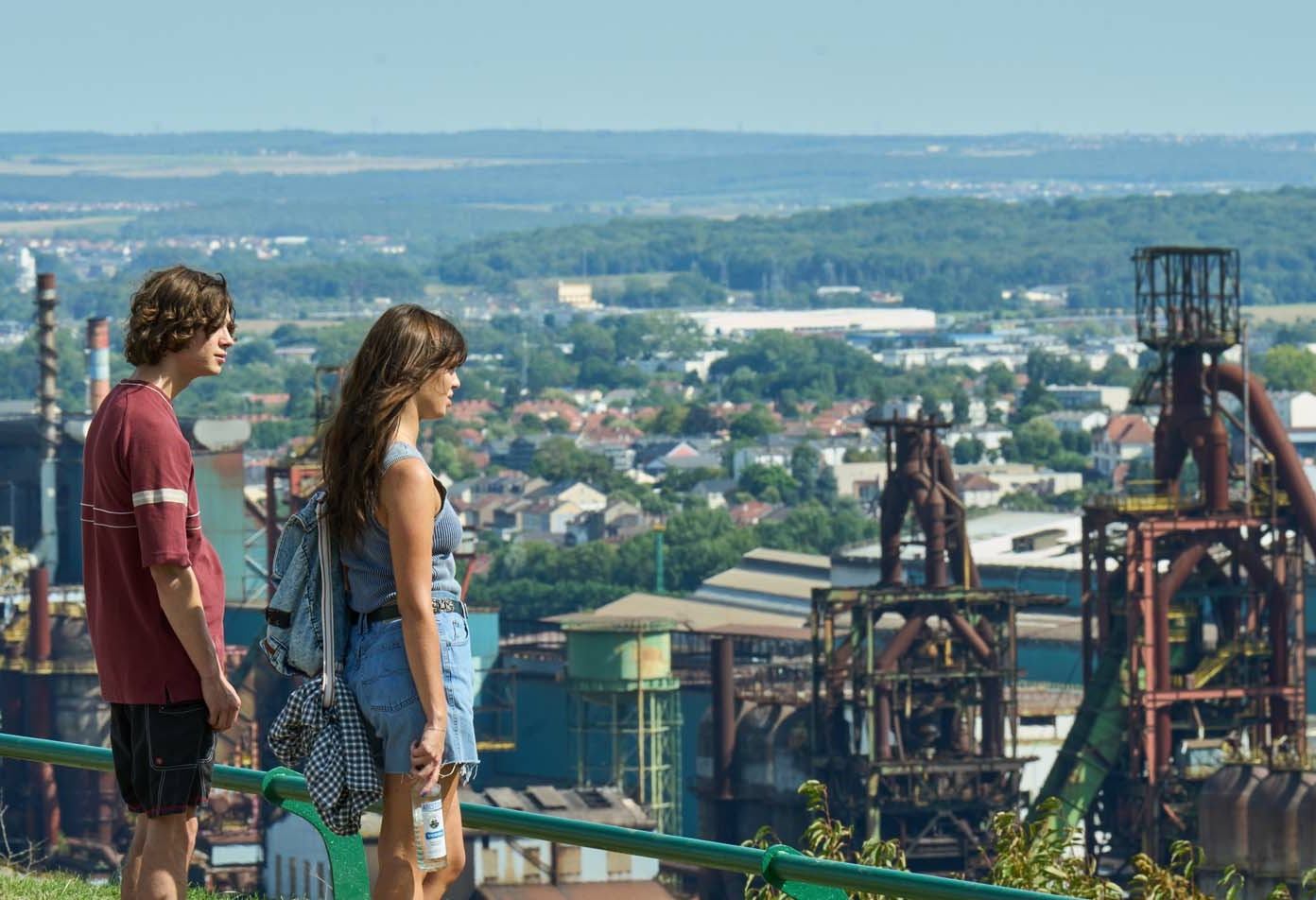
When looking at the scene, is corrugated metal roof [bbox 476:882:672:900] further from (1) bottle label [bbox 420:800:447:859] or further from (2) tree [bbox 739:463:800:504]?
(2) tree [bbox 739:463:800:504]

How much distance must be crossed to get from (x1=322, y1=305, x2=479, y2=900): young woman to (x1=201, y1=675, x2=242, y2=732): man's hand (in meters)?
0.43

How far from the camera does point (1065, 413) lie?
6403 inches

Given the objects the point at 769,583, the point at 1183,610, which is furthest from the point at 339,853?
the point at 769,583

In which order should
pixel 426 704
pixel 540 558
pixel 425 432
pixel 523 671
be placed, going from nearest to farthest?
pixel 426 704 → pixel 523 671 → pixel 540 558 → pixel 425 432

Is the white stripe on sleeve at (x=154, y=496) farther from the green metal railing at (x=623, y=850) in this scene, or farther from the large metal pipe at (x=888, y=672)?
the large metal pipe at (x=888, y=672)

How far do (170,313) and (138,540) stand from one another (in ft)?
1.81

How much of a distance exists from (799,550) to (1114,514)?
6279 centimetres

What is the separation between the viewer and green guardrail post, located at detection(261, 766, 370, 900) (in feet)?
25.5

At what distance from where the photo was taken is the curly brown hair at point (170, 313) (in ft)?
23.0

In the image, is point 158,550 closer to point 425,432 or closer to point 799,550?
point 799,550

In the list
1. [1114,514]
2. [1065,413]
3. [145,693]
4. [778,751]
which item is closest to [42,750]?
[145,693]

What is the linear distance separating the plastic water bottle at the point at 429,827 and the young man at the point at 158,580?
1.79 feet

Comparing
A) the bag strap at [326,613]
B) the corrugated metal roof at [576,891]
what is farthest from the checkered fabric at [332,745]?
the corrugated metal roof at [576,891]

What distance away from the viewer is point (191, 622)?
22.6 feet
